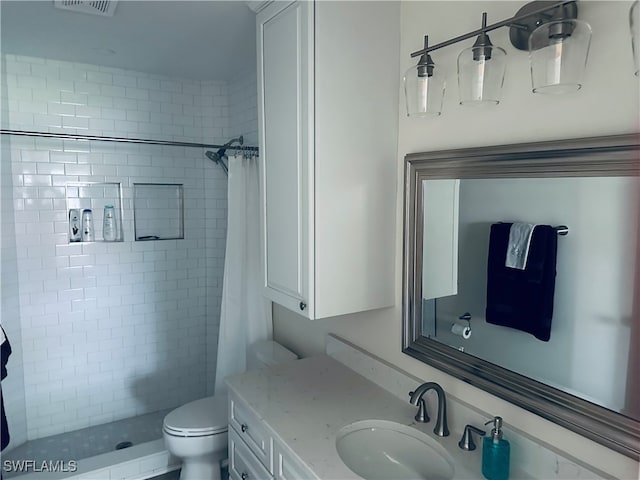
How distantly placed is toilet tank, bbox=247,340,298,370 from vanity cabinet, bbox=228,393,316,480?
1.56 feet

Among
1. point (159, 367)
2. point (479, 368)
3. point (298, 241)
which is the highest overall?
point (298, 241)

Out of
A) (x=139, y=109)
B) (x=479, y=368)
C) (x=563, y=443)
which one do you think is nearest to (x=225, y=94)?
(x=139, y=109)

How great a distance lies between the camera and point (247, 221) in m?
2.68

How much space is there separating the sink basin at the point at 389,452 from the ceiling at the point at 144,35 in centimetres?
184

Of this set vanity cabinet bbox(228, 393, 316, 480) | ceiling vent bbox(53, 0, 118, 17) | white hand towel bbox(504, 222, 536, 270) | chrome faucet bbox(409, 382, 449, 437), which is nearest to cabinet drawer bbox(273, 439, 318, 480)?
vanity cabinet bbox(228, 393, 316, 480)

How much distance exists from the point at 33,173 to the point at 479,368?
282cm

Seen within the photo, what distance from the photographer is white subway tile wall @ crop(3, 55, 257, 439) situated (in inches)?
109

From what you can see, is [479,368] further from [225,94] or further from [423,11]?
[225,94]

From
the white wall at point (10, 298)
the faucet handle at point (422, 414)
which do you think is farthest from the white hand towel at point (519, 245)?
the white wall at point (10, 298)

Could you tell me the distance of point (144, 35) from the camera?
230 centimetres

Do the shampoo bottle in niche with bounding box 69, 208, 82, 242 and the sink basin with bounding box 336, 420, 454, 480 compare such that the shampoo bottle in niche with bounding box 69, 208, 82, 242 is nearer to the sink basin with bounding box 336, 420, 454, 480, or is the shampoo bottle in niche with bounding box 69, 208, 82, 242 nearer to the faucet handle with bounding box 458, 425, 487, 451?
the sink basin with bounding box 336, 420, 454, 480

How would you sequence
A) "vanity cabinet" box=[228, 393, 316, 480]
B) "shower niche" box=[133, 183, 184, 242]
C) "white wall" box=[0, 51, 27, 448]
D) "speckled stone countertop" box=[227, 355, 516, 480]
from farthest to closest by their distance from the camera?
1. "shower niche" box=[133, 183, 184, 242]
2. "white wall" box=[0, 51, 27, 448]
3. "vanity cabinet" box=[228, 393, 316, 480]
4. "speckled stone countertop" box=[227, 355, 516, 480]

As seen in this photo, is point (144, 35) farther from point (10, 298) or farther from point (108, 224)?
point (10, 298)

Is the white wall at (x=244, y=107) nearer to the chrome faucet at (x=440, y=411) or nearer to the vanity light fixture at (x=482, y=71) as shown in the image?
the vanity light fixture at (x=482, y=71)
